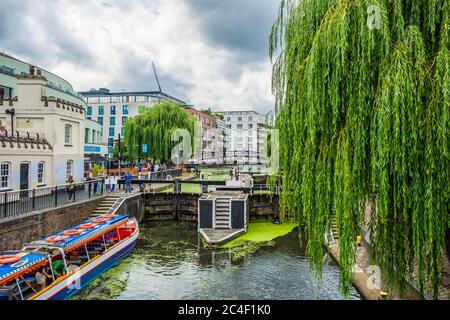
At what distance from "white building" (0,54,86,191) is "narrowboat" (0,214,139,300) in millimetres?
6017

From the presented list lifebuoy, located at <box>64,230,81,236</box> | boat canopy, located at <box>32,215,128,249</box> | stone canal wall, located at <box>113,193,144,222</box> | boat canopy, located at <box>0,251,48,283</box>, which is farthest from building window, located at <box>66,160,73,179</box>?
boat canopy, located at <box>0,251,48,283</box>

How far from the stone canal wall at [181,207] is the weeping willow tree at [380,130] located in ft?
61.2

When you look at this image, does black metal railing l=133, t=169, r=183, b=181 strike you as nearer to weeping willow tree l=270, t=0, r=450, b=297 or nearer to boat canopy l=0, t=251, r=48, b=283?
boat canopy l=0, t=251, r=48, b=283

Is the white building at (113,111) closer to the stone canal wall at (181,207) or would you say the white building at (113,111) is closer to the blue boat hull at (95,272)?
the stone canal wall at (181,207)

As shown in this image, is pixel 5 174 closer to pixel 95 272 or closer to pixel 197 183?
pixel 95 272

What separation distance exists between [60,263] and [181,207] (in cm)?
1524

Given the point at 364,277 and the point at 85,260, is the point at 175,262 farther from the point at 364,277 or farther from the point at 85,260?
the point at 364,277

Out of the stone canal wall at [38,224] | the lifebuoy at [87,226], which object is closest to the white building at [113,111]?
the stone canal wall at [38,224]

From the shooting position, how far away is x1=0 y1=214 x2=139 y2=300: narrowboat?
10258 mm

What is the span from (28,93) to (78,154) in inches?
199

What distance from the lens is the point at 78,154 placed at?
25609mm

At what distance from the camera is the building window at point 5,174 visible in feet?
61.1

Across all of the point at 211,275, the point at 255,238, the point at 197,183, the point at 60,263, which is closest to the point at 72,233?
the point at 60,263
